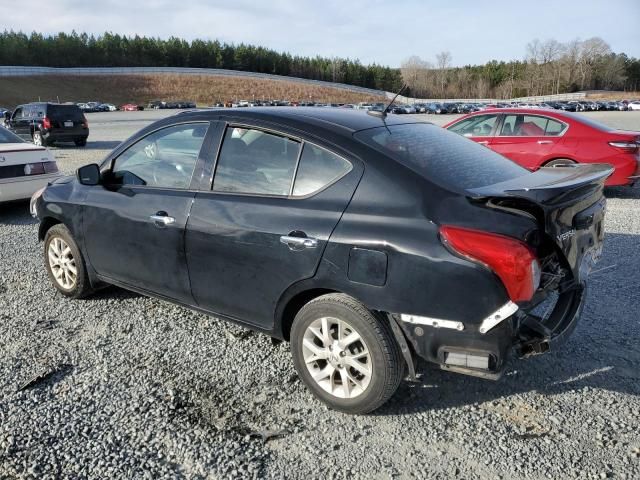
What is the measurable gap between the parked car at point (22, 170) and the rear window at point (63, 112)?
39.4 feet

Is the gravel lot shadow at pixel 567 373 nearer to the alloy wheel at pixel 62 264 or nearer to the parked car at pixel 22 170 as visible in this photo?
the alloy wheel at pixel 62 264

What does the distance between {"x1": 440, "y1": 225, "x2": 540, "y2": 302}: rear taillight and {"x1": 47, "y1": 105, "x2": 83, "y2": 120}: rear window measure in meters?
19.9

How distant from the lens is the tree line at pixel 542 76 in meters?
114

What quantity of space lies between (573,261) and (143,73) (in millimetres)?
110270

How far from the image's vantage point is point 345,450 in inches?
105

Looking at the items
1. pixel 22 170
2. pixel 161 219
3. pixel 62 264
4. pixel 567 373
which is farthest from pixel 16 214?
pixel 567 373

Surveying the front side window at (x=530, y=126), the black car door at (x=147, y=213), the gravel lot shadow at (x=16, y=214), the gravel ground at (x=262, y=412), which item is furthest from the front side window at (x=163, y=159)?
the front side window at (x=530, y=126)

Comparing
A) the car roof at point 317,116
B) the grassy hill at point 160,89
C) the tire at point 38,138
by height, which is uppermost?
the grassy hill at point 160,89

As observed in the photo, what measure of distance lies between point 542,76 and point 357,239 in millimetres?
128155

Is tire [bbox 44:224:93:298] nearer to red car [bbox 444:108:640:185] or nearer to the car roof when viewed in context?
the car roof

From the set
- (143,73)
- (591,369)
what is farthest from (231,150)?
(143,73)

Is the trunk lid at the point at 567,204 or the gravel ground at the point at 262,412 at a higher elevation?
the trunk lid at the point at 567,204

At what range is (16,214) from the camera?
27.3 ft

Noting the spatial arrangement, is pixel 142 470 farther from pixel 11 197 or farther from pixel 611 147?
pixel 611 147
